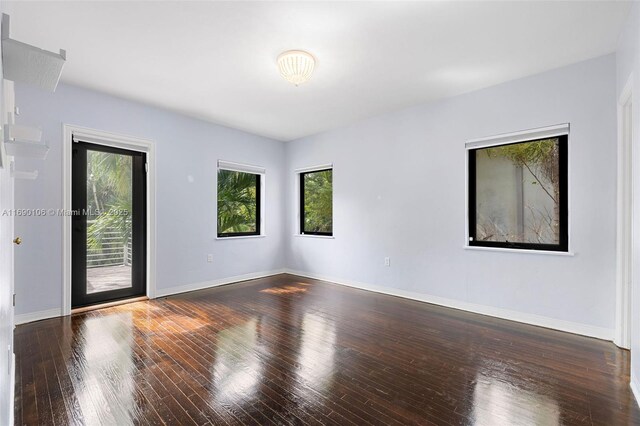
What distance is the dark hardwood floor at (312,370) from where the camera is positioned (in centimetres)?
184

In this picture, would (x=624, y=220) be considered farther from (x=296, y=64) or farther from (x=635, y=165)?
(x=296, y=64)

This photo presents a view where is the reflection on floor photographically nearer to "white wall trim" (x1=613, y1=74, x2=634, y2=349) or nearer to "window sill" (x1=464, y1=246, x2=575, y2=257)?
"window sill" (x1=464, y1=246, x2=575, y2=257)

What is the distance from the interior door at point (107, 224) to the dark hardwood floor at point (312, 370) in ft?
1.54

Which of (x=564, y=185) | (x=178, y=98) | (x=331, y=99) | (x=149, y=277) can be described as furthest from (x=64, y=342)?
(x=564, y=185)

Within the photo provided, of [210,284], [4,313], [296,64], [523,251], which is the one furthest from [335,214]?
[4,313]

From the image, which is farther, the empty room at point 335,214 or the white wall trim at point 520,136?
the white wall trim at point 520,136

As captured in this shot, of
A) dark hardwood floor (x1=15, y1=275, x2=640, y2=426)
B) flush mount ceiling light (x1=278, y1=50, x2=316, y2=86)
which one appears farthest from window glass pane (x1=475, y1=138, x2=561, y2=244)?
flush mount ceiling light (x1=278, y1=50, x2=316, y2=86)

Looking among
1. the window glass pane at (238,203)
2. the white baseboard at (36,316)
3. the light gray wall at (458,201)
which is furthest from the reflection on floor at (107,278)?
the light gray wall at (458,201)

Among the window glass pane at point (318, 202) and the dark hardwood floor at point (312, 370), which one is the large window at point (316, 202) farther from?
the dark hardwood floor at point (312, 370)

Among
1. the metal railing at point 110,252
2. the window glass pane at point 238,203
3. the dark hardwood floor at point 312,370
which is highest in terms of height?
the window glass pane at point 238,203

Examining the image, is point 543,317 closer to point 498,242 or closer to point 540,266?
point 540,266

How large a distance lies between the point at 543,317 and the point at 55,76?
4.34m

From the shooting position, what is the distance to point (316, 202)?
575cm

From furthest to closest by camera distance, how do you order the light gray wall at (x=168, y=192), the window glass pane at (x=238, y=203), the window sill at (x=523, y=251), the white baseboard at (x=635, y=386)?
the window glass pane at (x=238, y=203), the light gray wall at (x=168, y=192), the window sill at (x=523, y=251), the white baseboard at (x=635, y=386)
